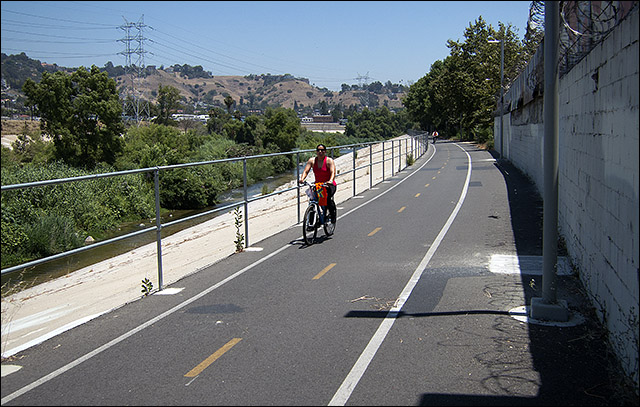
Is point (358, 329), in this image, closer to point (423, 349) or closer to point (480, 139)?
point (423, 349)

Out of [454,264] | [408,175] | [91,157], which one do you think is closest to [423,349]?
[454,264]

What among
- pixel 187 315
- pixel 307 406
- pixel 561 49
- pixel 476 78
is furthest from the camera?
pixel 476 78

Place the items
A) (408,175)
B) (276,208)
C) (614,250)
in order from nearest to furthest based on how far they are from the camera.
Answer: (614,250) → (276,208) → (408,175)

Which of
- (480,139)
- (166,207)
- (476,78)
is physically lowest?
(166,207)

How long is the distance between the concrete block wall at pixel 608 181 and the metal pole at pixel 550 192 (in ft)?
1.65

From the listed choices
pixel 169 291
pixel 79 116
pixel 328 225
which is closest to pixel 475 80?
pixel 79 116

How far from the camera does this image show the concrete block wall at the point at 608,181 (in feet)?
17.8

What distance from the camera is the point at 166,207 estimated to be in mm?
36312

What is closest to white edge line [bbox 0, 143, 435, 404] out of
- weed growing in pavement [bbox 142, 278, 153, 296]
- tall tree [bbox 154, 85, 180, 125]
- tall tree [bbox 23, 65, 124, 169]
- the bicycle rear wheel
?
weed growing in pavement [bbox 142, 278, 153, 296]

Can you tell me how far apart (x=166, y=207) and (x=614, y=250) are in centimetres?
3242

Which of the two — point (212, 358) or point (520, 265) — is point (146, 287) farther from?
point (520, 265)

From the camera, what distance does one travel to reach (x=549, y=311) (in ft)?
23.6

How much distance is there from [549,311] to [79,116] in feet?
184

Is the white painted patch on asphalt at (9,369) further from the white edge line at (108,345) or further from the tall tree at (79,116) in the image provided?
the tall tree at (79,116)
